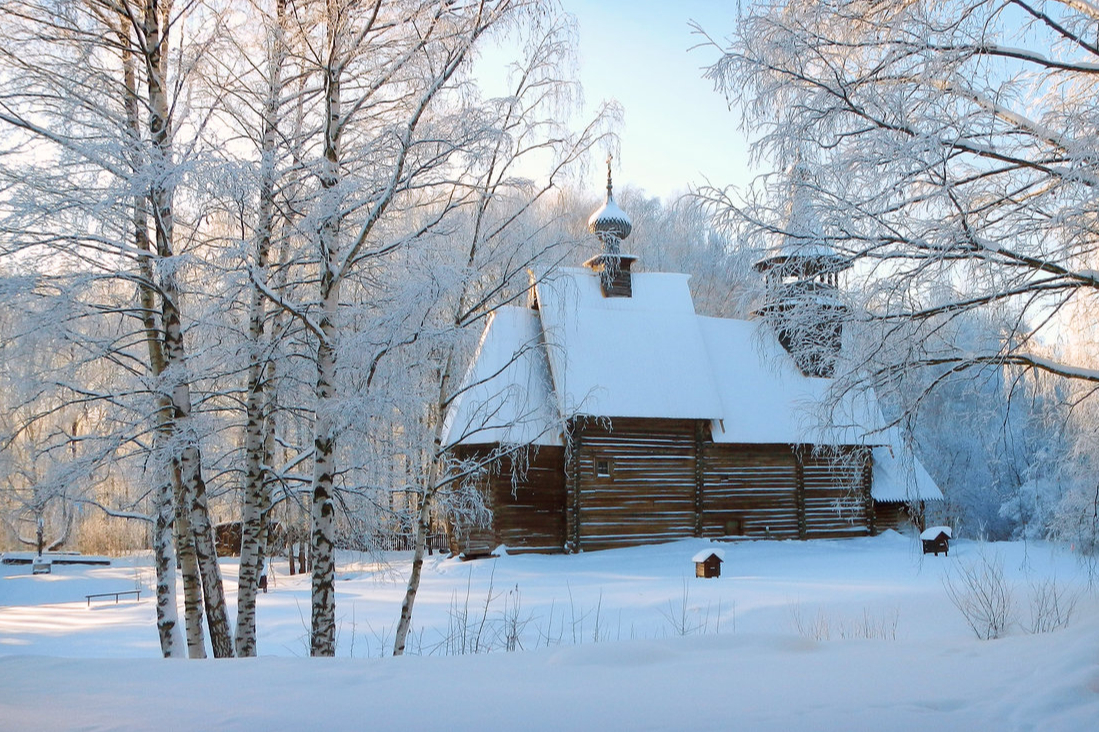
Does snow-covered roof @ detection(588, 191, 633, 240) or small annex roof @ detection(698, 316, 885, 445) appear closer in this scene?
snow-covered roof @ detection(588, 191, 633, 240)

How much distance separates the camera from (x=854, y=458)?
6395 millimetres

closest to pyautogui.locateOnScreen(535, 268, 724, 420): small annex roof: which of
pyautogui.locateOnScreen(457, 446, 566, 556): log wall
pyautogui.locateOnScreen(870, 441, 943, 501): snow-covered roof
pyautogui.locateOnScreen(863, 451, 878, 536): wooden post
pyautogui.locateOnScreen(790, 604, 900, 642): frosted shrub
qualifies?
pyautogui.locateOnScreen(457, 446, 566, 556): log wall

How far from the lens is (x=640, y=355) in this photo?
2098 centimetres

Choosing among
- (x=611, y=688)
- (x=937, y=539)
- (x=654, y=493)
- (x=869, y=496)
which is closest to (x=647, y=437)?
(x=654, y=493)

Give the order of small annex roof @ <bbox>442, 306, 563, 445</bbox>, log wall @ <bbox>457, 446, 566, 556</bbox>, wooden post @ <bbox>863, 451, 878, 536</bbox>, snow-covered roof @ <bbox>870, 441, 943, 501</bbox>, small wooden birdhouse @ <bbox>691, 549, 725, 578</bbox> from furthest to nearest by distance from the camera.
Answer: snow-covered roof @ <bbox>870, 441, 943, 501</bbox> < wooden post @ <bbox>863, 451, 878, 536</bbox> < log wall @ <bbox>457, 446, 566, 556</bbox> < small annex roof @ <bbox>442, 306, 563, 445</bbox> < small wooden birdhouse @ <bbox>691, 549, 725, 578</bbox>

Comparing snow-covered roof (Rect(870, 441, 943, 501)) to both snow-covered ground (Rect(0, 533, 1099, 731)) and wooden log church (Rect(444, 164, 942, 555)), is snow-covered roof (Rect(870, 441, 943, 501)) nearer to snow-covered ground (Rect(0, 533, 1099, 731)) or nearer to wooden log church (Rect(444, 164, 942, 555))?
wooden log church (Rect(444, 164, 942, 555))

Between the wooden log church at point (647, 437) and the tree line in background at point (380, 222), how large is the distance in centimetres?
964

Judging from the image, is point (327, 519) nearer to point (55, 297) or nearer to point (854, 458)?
point (55, 297)

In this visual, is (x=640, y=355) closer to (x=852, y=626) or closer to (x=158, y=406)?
(x=852, y=626)

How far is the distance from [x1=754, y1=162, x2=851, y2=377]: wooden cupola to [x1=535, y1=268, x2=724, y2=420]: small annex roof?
39.5 feet

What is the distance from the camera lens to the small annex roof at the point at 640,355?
64.7 ft

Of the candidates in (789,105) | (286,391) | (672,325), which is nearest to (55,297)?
(286,391)

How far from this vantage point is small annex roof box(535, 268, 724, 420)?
19.7 metres

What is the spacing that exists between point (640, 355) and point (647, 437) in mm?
2242
